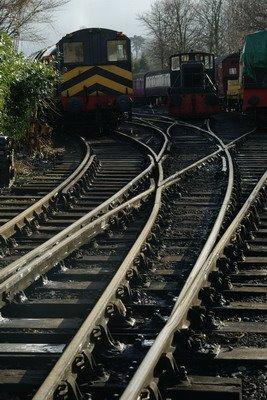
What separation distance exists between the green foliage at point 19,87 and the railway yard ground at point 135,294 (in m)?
2.83

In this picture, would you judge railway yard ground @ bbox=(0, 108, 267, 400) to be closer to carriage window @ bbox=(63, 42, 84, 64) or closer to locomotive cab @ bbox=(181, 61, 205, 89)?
carriage window @ bbox=(63, 42, 84, 64)

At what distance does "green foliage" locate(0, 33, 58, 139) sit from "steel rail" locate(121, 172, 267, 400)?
22.8 ft

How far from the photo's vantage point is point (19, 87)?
13664 millimetres

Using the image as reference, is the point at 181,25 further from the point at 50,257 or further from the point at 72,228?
the point at 50,257

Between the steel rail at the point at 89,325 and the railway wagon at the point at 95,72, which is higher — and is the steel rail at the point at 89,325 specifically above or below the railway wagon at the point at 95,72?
below

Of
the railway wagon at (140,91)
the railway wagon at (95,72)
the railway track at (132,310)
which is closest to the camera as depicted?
the railway track at (132,310)

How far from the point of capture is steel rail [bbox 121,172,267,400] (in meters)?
3.25

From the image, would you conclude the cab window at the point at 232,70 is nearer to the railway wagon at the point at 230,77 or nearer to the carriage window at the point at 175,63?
the railway wagon at the point at 230,77

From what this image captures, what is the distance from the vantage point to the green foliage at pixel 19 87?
1238 centimetres

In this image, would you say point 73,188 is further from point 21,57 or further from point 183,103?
point 183,103

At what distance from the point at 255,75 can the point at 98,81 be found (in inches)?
173


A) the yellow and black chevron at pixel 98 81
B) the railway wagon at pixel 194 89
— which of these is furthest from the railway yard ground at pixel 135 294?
Answer: the railway wagon at pixel 194 89

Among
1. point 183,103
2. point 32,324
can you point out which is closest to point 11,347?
point 32,324

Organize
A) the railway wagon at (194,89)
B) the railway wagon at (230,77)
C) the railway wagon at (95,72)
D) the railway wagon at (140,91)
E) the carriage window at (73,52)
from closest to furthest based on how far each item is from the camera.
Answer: the railway wagon at (95,72), the carriage window at (73,52), the railway wagon at (194,89), the railway wagon at (230,77), the railway wagon at (140,91)
